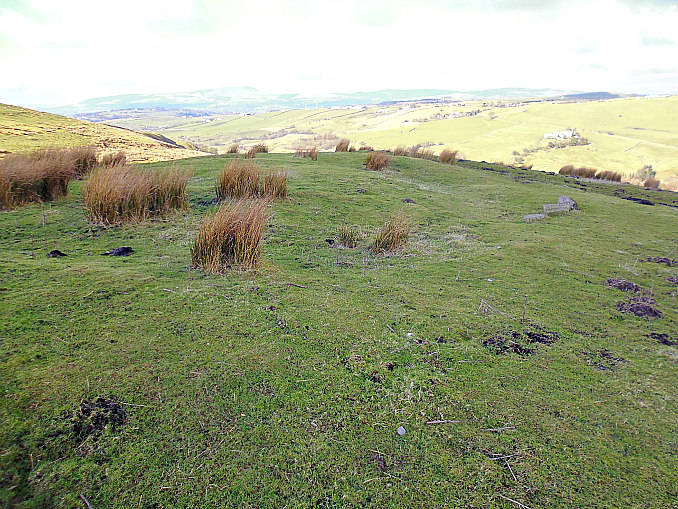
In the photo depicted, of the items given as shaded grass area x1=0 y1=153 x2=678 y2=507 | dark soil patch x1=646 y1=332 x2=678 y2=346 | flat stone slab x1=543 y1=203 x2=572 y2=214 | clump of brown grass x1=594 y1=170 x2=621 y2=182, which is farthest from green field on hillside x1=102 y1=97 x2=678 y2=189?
shaded grass area x1=0 y1=153 x2=678 y2=507

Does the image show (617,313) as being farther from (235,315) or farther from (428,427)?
(235,315)

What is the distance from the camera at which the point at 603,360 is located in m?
2.63

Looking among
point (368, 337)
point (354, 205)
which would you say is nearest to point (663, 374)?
point (368, 337)

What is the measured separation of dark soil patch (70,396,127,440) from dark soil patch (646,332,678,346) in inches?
158

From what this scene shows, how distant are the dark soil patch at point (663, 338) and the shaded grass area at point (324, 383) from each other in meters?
0.10

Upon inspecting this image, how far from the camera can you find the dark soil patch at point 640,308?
133 inches

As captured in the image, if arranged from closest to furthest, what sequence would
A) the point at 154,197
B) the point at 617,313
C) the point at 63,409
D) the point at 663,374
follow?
the point at 63,409 → the point at 663,374 → the point at 617,313 → the point at 154,197

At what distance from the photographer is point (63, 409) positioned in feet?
5.63

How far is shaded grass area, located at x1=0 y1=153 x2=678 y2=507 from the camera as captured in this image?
1.56 meters

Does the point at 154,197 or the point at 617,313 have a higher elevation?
the point at 154,197

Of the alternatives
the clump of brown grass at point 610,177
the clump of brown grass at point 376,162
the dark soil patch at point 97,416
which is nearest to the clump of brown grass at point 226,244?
the dark soil patch at point 97,416

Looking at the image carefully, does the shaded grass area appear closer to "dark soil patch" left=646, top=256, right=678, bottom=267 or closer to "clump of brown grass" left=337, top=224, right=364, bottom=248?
"clump of brown grass" left=337, top=224, right=364, bottom=248

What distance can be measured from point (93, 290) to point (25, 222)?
123 inches

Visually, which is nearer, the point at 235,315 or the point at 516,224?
the point at 235,315
